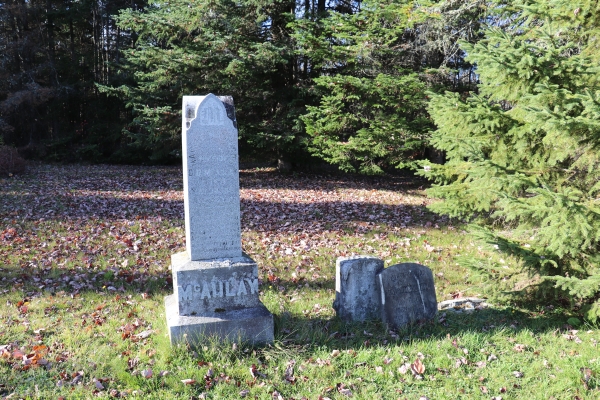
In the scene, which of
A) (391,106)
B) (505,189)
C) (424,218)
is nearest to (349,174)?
(391,106)

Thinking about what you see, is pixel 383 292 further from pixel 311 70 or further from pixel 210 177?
pixel 311 70

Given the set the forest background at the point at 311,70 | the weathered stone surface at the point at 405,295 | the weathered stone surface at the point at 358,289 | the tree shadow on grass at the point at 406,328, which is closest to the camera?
the tree shadow on grass at the point at 406,328

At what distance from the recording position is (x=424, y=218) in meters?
10.8

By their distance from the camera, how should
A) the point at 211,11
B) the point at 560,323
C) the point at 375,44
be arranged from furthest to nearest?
the point at 211,11, the point at 375,44, the point at 560,323

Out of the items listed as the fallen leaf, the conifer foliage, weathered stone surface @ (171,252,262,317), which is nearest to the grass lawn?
the fallen leaf

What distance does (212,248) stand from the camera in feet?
15.4

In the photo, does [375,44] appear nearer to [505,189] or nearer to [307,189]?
[307,189]

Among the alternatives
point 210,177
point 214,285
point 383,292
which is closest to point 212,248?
point 214,285

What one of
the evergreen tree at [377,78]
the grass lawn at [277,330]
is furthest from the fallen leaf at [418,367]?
the evergreen tree at [377,78]

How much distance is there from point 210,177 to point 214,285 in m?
1.10

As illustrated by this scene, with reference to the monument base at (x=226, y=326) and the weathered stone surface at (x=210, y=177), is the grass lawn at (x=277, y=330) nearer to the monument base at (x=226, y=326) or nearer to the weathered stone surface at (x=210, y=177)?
the monument base at (x=226, y=326)

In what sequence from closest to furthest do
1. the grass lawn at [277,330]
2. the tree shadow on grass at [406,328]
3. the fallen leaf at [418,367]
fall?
1. the grass lawn at [277,330]
2. the fallen leaf at [418,367]
3. the tree shadow on grass at [406,328]

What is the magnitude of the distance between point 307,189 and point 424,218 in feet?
17.3

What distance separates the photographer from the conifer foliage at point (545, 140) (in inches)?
170
